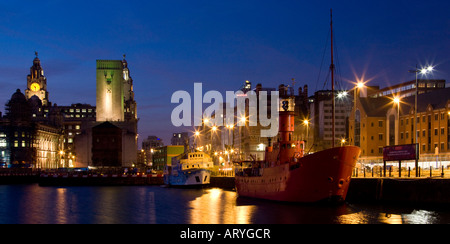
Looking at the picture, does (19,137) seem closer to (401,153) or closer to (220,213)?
(220,213)

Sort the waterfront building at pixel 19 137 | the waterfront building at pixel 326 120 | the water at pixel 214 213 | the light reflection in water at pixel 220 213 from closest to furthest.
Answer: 1. the water at pixel 214 213
2. the light reflection in water at pixel 220 213
3. the waterfront building at pixel 326 120
4. the waterfront building at pixel 19 137

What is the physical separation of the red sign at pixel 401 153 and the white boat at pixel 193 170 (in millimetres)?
44041

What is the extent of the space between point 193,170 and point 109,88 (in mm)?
114263

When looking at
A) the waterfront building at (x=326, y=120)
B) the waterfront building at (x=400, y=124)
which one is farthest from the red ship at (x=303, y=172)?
the waterfront building at (x=326, y=120)

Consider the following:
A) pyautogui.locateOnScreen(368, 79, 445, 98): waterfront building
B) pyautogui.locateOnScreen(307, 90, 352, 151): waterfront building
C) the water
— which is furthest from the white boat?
pyautogui.locateOnScreen(368, 79, 445, 98): waterfront building

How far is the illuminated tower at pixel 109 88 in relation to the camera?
195625 mm

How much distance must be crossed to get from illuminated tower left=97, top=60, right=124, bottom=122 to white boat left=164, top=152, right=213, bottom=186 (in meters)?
108

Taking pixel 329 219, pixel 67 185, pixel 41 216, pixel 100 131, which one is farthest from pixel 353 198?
pixel 100 131

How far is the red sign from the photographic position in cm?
4971

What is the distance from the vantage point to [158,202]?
59.9 m

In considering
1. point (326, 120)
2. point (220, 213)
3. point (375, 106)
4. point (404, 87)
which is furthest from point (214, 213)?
point (404, 87)

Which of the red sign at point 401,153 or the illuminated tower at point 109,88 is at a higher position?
the illuminated tower at point 109,88

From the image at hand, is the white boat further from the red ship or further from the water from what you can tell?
the red ship

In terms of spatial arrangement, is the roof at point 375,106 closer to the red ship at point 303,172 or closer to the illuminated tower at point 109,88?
the red ship at point 303,172
